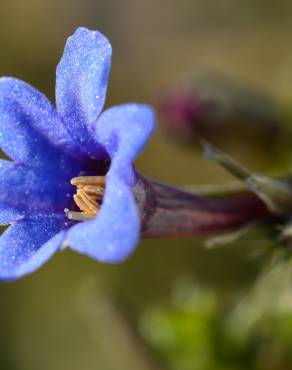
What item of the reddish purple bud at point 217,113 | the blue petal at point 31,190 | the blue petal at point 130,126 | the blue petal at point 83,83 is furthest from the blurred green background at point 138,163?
the blue petal at point 130,126

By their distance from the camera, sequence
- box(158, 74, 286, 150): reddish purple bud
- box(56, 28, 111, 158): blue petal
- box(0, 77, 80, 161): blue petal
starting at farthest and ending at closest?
1. box(158, 74, 286, 150): reddish purple bud
2. box(0, 77, 80, 161): blue petal
3. box(56, 28, 111, 158): blue petal

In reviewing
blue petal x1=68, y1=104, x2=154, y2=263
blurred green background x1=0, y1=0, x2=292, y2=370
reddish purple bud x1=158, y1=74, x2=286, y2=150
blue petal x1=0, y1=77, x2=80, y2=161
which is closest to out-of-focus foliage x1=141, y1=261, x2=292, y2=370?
blurred green background x1=0, y1=0, x2=292, y2=370

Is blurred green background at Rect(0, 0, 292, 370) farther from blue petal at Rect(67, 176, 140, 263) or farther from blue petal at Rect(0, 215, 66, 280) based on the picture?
blue petal at Rect(67, 176, 140, 263)

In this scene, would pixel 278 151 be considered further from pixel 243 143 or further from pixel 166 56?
pixel 166 56

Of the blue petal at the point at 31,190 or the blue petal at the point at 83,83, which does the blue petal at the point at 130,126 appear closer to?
the blue petal at the point at 83,83

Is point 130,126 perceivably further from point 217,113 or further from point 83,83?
point 217,113

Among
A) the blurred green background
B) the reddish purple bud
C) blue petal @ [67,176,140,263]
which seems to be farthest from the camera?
the blurred green background

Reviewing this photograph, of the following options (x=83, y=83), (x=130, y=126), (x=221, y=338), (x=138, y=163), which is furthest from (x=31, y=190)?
(x=138, y=163)
